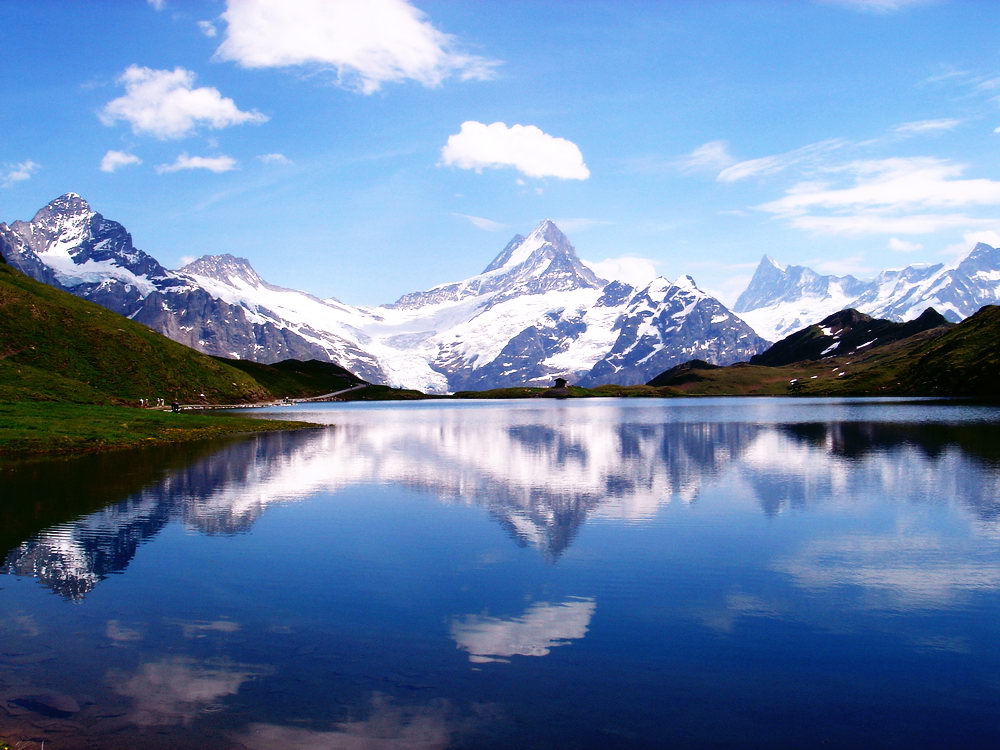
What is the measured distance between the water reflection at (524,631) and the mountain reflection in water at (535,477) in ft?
30.2

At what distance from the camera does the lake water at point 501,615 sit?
61.4 ft

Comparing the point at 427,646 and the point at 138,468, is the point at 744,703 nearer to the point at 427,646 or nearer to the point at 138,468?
the point at 427,646

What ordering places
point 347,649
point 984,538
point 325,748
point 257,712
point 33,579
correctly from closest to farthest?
point 325,748 < point 257,712 < point 347,649 < point 33,579 < point 984,538

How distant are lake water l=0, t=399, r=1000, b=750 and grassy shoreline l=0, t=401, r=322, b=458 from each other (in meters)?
22.6

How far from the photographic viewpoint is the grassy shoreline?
257 feet

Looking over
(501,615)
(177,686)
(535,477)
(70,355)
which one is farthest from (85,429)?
(70,355)

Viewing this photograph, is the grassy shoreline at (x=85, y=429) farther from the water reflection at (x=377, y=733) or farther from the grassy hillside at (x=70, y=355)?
the water reflection at (x=377, y=733)

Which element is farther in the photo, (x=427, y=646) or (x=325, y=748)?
(x=427, y=646)

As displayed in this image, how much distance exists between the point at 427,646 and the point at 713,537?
2124 centimetres

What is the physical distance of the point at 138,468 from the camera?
227 feet

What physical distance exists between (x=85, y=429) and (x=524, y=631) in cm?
8041

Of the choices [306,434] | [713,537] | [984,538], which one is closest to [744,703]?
[713,537]

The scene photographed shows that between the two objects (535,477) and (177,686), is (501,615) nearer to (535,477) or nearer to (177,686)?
(177,686)

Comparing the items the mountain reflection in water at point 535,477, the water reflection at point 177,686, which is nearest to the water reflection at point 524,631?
the water reflection at point 177,686
